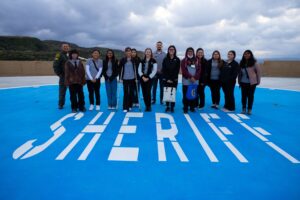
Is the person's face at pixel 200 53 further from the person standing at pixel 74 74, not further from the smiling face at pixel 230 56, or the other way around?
the person standing at pixel 74 74

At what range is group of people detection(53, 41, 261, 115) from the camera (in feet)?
21.5

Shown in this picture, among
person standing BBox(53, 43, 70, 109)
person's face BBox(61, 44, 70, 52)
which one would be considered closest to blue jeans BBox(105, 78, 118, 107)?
person standing BBox(53, 43, 70, 109)

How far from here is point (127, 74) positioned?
6.86 meters

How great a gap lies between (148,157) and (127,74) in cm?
360

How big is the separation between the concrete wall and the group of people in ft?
58.1

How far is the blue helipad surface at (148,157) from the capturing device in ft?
9.14

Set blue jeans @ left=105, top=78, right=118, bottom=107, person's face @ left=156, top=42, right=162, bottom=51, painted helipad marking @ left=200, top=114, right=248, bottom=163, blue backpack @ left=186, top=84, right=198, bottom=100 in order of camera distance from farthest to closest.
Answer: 1. person's face @ left=156, top=42, right=162, bottom=51
2. blue jeans @ left=105, top=78, right=118, bottom=107
3. blue backpack @ left=186, top=84, right=198, bottom=100
4. painted helipad marking @ left=200, top=114, right=248, bottom=163

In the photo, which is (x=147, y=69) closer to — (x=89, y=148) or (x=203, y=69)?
(x=203, y=69)

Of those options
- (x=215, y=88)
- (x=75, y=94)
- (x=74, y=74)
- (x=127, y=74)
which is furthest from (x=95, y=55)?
(x=215, y=88)

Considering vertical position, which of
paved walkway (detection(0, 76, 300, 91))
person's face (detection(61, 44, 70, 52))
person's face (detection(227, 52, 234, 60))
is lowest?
paved walkway (detection(0, 76, 300, 91))

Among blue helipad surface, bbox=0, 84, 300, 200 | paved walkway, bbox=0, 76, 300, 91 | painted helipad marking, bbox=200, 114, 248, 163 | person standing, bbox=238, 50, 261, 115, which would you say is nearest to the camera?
blue helipad surface, bbox=0, 84, 300, 200

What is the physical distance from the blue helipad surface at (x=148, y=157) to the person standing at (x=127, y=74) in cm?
75

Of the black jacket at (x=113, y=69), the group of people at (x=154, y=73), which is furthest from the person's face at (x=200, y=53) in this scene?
the black jacket at (x=113, y=69)

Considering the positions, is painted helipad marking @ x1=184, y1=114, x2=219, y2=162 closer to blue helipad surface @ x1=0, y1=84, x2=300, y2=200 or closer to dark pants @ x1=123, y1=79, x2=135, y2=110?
blue helipad surface @ x1=0, y1=84, x2=300, y2=200
